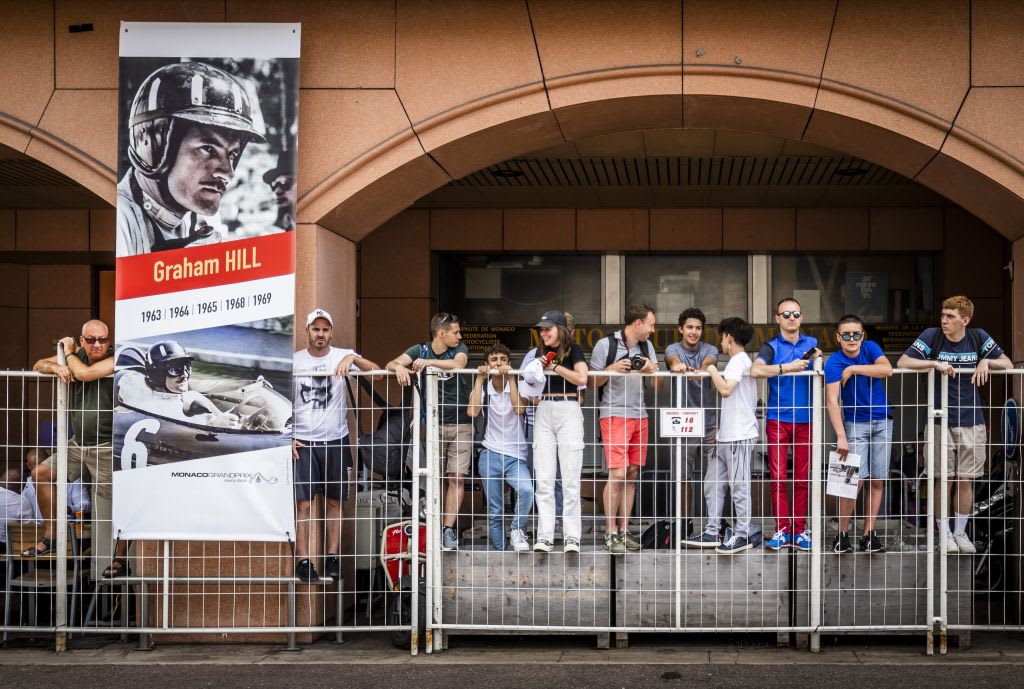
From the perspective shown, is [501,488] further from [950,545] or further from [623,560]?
[950,545]

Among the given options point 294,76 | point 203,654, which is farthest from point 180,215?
point 203,654

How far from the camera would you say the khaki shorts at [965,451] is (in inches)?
263

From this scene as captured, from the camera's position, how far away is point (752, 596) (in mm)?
6695

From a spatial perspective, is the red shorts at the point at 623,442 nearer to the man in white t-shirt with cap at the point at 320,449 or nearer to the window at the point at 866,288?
the man in white t-shirt with cap at the point at 320,449

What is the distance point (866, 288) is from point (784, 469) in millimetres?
6100

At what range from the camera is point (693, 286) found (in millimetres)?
12273

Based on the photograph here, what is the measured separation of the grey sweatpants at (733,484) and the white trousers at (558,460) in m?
0.85

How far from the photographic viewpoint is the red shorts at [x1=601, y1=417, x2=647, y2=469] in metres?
6.70

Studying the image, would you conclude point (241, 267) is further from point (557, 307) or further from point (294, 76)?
point (557, 307)

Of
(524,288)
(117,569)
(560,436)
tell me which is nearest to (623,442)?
(560,436)

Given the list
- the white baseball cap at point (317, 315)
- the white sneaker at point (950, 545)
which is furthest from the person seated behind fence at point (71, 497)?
the white sneaker at point (950, 545)

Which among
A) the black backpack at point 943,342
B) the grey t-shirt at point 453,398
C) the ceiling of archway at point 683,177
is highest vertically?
the ceiling of archway at point 683,177

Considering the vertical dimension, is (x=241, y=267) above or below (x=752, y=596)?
above

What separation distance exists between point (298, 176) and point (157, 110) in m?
1.03
